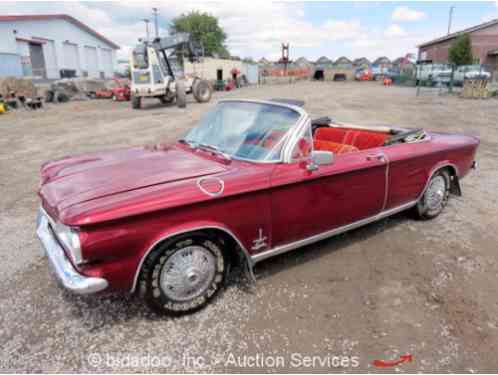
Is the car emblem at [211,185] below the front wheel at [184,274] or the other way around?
the other way around

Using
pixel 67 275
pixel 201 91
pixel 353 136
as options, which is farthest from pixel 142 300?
pixel 201 91

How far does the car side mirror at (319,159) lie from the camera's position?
2.81m

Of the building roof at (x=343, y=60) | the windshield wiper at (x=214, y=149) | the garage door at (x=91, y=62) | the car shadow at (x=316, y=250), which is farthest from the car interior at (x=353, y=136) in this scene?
the building roof at (x=343, y=60)

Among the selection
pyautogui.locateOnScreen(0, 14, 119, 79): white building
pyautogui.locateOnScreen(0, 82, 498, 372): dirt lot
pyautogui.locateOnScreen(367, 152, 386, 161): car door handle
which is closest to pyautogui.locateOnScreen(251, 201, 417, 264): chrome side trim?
pyautogui.locateOnScreen(0, 82, 498, 372): dirt lot

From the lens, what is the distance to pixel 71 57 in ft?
104

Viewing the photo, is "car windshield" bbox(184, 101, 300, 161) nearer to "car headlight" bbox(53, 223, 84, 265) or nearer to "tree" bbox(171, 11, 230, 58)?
"car headlight" bbox(53, 223, 84, 265)

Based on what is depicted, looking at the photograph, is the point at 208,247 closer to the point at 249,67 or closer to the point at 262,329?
the point at 262,329

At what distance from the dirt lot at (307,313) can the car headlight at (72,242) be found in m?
0.68

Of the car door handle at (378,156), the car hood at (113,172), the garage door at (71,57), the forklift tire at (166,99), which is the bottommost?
the car door handle at (378,156)

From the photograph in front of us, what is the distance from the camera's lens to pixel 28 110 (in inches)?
645

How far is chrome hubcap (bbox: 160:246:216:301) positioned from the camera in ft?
8.02

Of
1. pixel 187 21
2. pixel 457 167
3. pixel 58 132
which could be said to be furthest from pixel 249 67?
pixel 457 167

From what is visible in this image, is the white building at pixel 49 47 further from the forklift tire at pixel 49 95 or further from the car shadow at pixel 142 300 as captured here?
the car shadow at pixel 142 300

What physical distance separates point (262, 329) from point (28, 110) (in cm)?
1807
